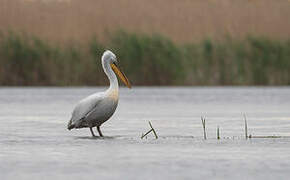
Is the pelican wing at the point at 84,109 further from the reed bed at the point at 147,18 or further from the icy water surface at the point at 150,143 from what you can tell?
the reed bed at the point at 147,18

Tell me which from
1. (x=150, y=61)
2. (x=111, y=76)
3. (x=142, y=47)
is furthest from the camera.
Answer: (x=142, y=47)

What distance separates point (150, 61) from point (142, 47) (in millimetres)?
463

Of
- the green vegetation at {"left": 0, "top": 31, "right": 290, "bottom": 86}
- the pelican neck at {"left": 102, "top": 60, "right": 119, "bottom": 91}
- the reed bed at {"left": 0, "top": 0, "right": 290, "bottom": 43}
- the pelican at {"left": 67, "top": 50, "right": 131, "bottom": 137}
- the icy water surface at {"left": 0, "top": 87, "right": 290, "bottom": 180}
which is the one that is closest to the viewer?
the icy water surface at {"left": 0, "top": 87, "right": 290, "bottom": 180}

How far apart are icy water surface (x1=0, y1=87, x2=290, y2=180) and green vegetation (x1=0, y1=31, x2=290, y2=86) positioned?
4.79m

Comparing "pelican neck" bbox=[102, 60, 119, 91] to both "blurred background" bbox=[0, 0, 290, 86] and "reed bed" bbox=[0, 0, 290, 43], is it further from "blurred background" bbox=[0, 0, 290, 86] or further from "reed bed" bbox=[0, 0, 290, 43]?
"reed bed" bbox=[0, 0, 290, 43]

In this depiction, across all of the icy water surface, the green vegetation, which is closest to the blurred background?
the green vegetation

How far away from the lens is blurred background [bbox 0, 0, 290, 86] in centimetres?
2384

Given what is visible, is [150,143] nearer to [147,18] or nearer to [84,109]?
[84,109]

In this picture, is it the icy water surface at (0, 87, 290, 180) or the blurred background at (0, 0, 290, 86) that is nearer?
the icy water surface at (0, 87, 290, 180)

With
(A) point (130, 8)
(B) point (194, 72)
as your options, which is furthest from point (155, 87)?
(A) point (130, 8)

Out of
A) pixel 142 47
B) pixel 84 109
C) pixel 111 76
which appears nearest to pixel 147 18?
pixel 142 47

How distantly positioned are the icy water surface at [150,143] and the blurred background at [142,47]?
4.89 meters

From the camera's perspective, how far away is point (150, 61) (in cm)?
2444

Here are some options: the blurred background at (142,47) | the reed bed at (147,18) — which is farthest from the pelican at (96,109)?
the reed bed at (147,18)
